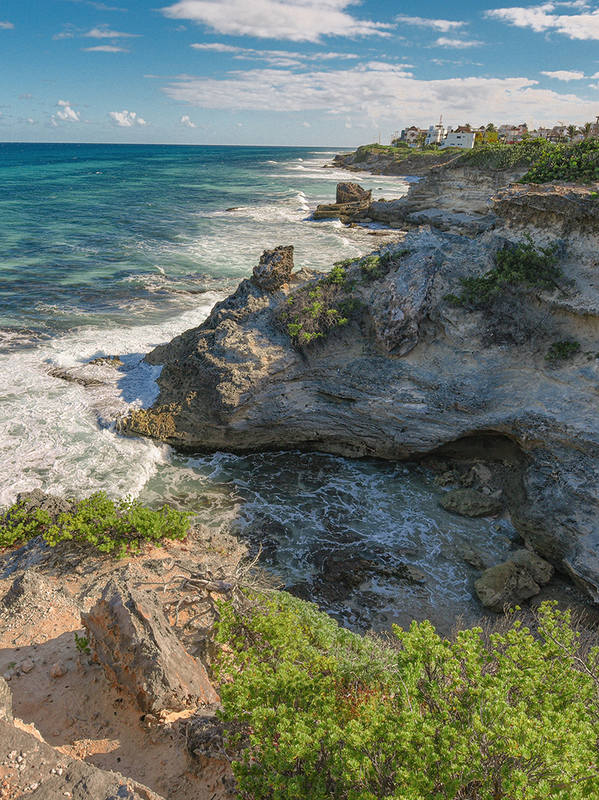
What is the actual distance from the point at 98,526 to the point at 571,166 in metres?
19.3

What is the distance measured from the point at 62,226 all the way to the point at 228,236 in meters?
16.6

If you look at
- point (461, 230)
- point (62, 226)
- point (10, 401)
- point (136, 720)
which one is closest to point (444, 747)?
point (136, 720)

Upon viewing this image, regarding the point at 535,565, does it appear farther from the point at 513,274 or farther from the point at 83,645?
the point at 83,645

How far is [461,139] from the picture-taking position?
347 feet

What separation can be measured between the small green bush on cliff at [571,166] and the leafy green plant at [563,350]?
6952 millimetres

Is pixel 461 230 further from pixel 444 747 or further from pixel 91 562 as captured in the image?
pixel 444 747

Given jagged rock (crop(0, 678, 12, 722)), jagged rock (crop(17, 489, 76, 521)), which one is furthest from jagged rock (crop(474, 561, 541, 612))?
jagged rock (crop(17, 489, 76, 521))

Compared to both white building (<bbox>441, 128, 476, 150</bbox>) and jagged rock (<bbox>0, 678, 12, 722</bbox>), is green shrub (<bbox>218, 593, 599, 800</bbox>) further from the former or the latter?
white building (<bbox>441, 128, 476, 150</bbox>)

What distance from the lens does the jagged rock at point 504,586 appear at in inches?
451

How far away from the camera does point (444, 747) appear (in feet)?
16.2

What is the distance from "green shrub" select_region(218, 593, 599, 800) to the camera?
15.9ft

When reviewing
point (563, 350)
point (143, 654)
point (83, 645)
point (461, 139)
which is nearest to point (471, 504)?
point (563, 350)

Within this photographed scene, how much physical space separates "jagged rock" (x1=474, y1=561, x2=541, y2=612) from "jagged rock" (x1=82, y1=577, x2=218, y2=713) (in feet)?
21.9

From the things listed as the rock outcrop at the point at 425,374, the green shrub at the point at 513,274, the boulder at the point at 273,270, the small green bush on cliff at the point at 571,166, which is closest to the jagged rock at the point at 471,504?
the rock outcrop at the point at 425,374
